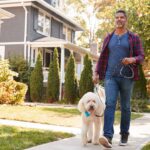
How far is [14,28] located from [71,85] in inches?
256

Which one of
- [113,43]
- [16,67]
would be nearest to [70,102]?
[16,67]


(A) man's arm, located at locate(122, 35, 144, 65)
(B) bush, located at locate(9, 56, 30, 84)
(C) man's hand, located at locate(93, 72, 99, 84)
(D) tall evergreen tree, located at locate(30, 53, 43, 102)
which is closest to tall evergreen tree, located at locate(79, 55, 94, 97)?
(D) tall evergreen tree, located at locate(30, 53, 43, 102)

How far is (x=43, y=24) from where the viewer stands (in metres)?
28.6

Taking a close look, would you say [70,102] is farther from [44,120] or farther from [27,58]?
[44,120]

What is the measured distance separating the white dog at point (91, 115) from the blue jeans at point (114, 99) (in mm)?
149

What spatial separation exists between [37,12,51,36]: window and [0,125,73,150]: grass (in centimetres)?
1985

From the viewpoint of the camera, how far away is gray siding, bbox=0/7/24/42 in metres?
26.9

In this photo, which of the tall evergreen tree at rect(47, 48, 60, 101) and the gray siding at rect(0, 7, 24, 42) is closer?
the tall evergreen tree at rect(47, 48, 60, 101)

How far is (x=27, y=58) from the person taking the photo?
26453 millimetres

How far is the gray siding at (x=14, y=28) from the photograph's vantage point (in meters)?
26.9

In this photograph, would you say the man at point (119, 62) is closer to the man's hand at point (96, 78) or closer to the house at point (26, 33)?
the man's hand at point (96, 78)

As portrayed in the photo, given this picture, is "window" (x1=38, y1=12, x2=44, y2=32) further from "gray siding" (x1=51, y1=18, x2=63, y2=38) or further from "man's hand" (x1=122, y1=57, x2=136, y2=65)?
"man's hand" (x1=122, y1=57, x2=136, y2=65)

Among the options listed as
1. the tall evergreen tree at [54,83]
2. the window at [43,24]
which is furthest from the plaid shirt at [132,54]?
the window at [43,24]

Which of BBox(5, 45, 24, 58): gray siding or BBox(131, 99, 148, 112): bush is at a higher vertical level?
BBox(5, 45, 24, 58): gray siding
